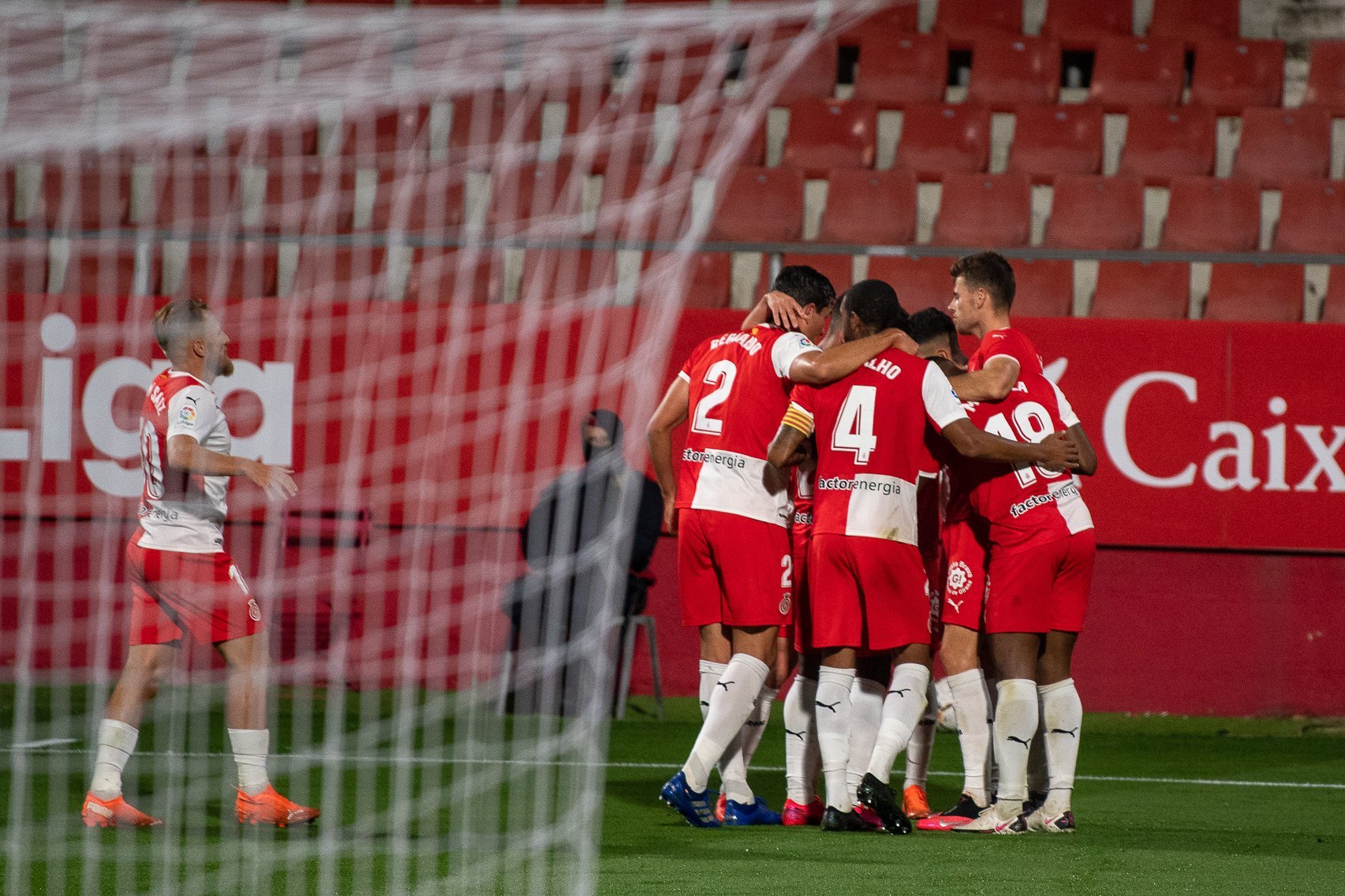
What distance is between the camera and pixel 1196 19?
35.8 feet

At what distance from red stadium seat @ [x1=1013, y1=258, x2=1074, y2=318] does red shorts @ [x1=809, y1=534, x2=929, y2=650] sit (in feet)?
13.9

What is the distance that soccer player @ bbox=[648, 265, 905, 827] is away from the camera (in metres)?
4.93

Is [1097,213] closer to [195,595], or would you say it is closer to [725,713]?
[725,713]

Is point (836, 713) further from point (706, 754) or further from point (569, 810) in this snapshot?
point (569, 810)

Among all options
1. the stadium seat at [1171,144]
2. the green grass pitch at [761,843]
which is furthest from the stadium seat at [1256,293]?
the green grass pitch at [761,843]

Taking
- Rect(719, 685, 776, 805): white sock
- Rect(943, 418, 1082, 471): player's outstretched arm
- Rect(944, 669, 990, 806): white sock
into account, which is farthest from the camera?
Rect(719, 685, 776, 805): white sock

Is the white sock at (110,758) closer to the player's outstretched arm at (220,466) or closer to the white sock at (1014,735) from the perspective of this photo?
the player's outstretched arm at (220,466)

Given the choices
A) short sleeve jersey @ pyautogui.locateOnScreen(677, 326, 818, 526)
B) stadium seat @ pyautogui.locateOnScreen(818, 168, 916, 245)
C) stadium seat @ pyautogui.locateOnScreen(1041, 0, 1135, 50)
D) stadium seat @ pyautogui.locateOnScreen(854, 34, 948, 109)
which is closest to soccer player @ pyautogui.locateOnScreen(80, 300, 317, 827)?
short sleeve jersey @ pyautogui.locateOnScreen(677, 326, 818, 526)

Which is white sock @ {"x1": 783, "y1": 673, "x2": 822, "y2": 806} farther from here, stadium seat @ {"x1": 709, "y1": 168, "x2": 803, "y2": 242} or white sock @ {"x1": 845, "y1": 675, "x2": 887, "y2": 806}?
stadium seat @ {"x1": 709, "y1": 168, "x2": 803, "y2": 242}

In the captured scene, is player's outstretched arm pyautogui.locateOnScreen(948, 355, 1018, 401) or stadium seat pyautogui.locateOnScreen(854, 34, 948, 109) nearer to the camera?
player's outstretched arm pyautogui.locateOnScreen(948, 355, 1018, 401)

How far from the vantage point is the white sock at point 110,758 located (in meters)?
4.84

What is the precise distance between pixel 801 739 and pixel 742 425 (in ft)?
3.29

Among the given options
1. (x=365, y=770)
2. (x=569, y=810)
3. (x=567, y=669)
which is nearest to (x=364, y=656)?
(x=567, y=669)

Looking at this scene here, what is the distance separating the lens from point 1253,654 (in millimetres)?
8039
